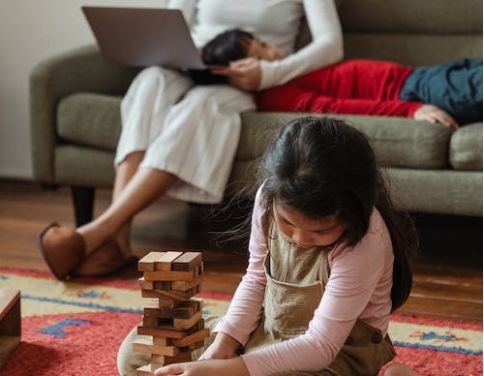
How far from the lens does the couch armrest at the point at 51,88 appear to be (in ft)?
7.45

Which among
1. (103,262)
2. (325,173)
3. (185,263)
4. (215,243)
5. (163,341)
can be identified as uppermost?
(325,173)

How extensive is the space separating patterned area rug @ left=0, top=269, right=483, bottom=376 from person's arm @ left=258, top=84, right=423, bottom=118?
581mm

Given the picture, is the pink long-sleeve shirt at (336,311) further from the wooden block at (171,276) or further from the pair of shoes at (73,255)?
the pair of shoes at (73,255)

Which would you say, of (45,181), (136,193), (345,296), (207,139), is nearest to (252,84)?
(207,139)

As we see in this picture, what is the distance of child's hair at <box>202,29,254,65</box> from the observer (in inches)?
87.8

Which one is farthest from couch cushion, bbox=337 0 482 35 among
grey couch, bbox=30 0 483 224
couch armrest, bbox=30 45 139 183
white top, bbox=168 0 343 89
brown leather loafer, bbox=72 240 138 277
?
brown leather loafer, bbox=72 240 138 277

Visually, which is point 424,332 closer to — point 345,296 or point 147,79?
point 345,296

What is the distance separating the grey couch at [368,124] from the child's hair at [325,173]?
2.62 feet

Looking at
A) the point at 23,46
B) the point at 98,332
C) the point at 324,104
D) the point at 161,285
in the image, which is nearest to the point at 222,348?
the point at 161,285

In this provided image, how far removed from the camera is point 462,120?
2.08 m

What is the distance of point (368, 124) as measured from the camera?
1.98m

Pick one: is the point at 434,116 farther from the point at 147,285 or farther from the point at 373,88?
the point at 147,285

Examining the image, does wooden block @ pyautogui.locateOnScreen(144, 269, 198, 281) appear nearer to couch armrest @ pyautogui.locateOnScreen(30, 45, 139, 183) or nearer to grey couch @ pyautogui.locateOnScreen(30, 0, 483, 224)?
grey couch @ pyautogui.locateOnScreen(30, 0, 483, 224)

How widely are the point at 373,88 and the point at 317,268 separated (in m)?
1.16
